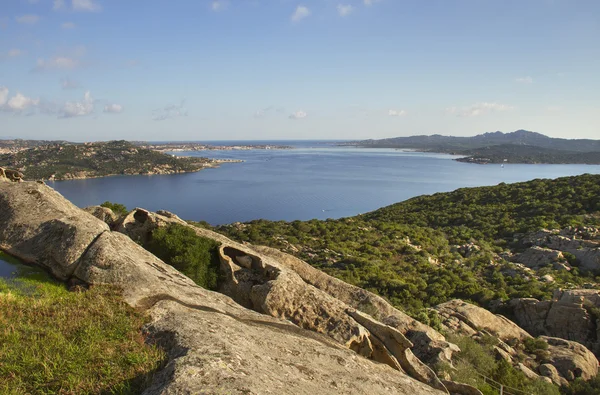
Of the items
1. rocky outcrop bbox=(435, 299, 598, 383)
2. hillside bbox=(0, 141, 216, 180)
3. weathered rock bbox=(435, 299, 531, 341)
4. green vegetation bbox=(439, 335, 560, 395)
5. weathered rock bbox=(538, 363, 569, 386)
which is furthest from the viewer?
hillside bbox=(0, 141, 216, 180)

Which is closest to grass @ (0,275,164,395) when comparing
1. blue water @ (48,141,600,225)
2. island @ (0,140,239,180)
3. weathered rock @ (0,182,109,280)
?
weathered rock @ (0,182,109,280)

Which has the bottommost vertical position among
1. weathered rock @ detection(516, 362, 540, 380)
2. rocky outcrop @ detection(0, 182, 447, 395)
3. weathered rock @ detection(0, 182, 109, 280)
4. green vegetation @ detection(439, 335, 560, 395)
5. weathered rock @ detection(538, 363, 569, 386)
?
weathered rock @ detection(538, 363, 569, 386)

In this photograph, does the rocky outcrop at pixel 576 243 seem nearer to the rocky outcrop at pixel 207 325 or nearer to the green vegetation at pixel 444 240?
the green vegetation at pixel 444 240

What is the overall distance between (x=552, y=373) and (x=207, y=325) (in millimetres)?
15256

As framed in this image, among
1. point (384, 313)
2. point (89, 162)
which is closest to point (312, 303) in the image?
point (384, 313)

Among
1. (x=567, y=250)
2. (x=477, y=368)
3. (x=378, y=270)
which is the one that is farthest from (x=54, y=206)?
(x=567, y=250)

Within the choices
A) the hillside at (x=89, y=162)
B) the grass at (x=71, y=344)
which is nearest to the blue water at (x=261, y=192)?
the hillside at (x=89, y=162)

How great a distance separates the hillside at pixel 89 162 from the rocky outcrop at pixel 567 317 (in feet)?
437

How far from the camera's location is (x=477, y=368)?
12.6 meters

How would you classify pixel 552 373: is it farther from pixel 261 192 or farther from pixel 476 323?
pixel 261 192

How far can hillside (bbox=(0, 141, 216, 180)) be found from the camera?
125188mm

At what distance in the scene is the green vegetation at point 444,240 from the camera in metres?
23.8

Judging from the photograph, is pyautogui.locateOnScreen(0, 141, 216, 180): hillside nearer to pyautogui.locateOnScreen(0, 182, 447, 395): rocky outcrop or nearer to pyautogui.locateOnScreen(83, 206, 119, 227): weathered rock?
pyautogui.locateOnScreen(83, 206, 119, 227): weathered rock

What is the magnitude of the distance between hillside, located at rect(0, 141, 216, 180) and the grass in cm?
13141
